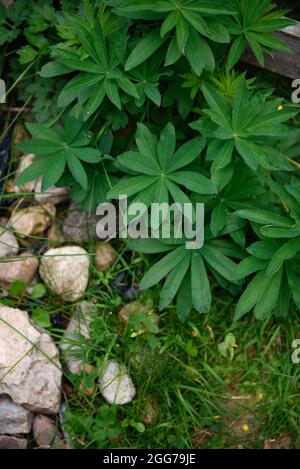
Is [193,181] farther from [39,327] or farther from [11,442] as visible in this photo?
[11,442]

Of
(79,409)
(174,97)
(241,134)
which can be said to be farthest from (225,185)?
(79,409)

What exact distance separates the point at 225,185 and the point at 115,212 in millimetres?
639

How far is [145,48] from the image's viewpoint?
2.68 m

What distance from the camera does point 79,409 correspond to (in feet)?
9.60

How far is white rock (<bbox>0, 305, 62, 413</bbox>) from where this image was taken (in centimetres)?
280

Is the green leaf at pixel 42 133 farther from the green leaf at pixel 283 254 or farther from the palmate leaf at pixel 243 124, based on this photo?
the green leaf at pixel 283 254

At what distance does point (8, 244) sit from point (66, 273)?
1.15ft

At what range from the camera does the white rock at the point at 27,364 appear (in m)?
2.80

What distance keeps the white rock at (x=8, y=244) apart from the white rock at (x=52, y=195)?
243 mm

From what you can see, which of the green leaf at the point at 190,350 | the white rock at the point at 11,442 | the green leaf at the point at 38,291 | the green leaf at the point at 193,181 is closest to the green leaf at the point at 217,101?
the green leaf at the point at 193,181

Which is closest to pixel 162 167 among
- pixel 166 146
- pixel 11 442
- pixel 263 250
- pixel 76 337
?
pixel 166 146

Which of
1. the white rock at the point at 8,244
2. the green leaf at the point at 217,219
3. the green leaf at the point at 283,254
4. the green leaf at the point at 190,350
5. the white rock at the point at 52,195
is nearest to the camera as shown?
the green leaf at the point at 283,254

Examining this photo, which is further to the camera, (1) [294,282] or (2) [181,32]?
(1) [294,282]
